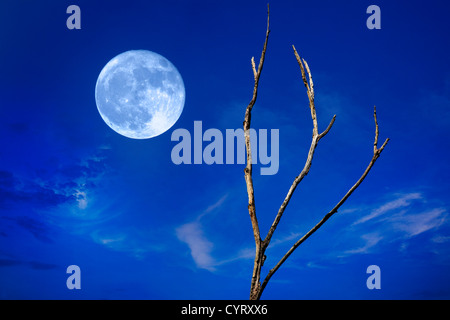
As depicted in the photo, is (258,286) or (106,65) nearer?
(258,286)

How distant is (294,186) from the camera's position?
→ 1.58 m

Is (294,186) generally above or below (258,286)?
above
